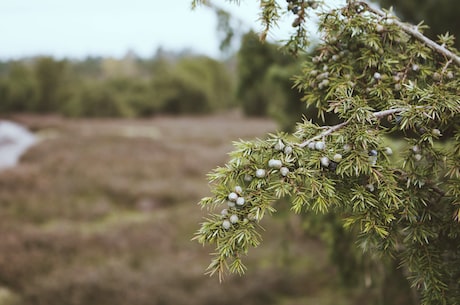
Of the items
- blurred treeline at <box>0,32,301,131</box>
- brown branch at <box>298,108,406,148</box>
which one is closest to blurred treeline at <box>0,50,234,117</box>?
blurred treeline at <box>0,32,301,131</box>

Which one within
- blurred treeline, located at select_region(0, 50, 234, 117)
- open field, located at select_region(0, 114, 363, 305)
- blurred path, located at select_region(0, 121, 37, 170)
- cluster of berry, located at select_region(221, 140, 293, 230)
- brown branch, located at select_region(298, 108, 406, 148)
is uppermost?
brown branch, located at select_region(298, 108, 406, 148)

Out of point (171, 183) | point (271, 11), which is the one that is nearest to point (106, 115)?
point (171, 183)

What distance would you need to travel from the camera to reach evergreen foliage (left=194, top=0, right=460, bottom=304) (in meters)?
1.87

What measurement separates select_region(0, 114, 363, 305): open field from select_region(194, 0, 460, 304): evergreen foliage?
595cm

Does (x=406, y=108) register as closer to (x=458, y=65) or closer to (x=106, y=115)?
(x=458, y=65)

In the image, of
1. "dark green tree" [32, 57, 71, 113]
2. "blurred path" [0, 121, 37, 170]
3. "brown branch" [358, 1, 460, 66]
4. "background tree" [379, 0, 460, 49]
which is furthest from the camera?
"dark green tree" [32, 57, 71, 113]

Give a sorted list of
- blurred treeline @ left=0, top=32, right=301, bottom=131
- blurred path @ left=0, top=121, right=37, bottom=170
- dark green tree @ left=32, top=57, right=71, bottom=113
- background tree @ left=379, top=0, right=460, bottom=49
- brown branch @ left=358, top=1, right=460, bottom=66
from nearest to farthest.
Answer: brown branch @ left=358, top=1, right=460, bottom=66 < background tree @ left=379, top=0, right=460, bottom=49 < blurred path @ left=0, top=121, right=37, bottom=170 < blurred treeline @ left=0, top=32, right=301, bottom=131 < dark green tree @ left=32, top=57, right=71, bottom=113

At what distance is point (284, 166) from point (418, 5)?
21.6ft

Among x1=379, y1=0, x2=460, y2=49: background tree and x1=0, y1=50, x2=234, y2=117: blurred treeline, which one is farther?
x1=0, y1=50, x2=234, y2=117: blurred treeline

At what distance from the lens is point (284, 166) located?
73.5 inches

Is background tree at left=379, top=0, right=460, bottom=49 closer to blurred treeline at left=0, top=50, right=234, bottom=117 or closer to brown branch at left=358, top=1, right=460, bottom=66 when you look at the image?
brown branch at left=358, top=1, right=460, bottom=66

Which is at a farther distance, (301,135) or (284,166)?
(301,135)

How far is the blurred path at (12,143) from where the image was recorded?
24263 millimetres

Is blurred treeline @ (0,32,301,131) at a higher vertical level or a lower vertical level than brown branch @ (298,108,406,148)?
lower
